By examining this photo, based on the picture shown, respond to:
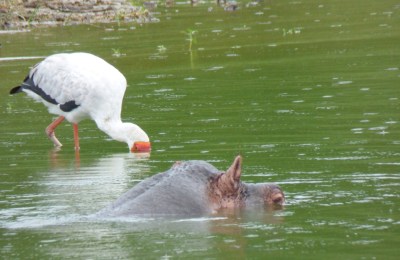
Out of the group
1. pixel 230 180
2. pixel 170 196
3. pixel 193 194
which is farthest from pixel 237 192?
pixel 170 196

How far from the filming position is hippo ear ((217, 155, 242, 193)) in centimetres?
767

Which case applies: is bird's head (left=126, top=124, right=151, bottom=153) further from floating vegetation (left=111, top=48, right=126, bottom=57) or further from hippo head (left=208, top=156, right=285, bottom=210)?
floating vegetation (left=111, top=48, right=126, bottom=57)

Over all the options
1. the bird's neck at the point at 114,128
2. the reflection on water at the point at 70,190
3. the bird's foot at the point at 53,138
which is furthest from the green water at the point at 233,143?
the bird's neck at the point at 114,128

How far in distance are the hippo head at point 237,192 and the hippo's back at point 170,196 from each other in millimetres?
81

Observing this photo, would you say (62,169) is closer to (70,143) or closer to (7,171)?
(7,171)

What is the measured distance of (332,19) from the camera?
81.1ft

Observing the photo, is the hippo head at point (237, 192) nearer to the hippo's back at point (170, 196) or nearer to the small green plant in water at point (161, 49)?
the hippo's back at point (170, 196)

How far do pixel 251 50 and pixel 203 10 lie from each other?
435 inches

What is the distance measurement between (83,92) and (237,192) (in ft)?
17.0

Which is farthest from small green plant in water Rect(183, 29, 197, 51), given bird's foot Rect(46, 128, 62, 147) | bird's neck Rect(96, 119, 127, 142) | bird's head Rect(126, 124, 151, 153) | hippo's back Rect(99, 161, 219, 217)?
hippo's back Rect(99, 161, 219, 217)

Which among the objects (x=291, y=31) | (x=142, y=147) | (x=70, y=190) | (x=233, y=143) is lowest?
(x=291, y=31)

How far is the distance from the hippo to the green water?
15cm

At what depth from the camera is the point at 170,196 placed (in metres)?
7.55

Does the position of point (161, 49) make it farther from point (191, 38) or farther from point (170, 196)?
point (170, 196)
